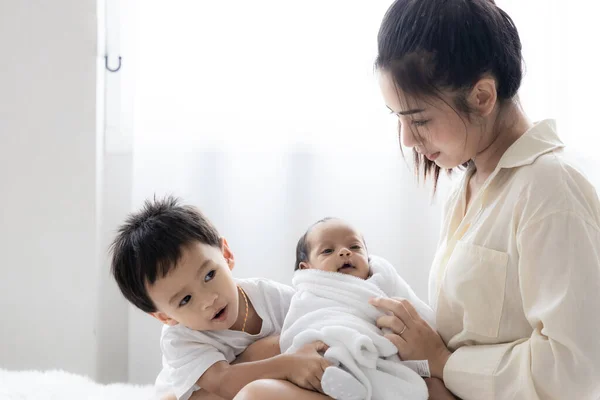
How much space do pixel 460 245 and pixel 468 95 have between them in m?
0.29

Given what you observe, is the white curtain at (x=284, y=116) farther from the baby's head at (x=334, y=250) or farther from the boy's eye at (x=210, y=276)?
the boy's eye at (x=210, y=276)

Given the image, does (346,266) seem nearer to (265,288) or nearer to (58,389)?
(265,288)

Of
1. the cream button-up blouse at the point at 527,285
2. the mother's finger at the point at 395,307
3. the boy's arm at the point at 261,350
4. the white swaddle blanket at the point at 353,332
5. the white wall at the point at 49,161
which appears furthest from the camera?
the white wall at the point at 49,161

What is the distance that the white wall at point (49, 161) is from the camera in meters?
2.15

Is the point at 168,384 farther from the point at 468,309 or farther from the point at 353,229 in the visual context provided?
the point at 468,309

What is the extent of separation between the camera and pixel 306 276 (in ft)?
4.80

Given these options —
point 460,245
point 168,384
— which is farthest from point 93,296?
point 460,245

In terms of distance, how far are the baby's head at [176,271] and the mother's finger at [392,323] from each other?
0.33 metres

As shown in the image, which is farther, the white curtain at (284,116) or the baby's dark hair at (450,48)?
the white curtain at (284,116)

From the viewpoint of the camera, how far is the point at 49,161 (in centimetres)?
216

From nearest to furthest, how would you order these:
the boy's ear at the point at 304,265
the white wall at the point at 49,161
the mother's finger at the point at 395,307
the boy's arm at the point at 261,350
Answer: the mother's finger at the point at 395,307 < the boy's arm at the point at 261,350 < the boy's ear at the point at 304,265 < the white wall at the point at 49,161

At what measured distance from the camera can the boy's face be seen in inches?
54.5

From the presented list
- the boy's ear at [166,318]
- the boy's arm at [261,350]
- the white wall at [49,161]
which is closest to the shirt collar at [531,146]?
the boy's arm at [261,350]

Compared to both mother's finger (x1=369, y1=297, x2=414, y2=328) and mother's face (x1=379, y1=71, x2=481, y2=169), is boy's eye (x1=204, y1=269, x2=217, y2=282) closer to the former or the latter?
mother's finger (x1=369, y1=297, x2=414, y2=328)
